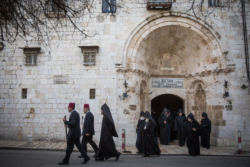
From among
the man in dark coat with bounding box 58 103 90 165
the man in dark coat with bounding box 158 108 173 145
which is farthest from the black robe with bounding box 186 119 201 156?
the man in dark coat with bounding box 58 103 90 165

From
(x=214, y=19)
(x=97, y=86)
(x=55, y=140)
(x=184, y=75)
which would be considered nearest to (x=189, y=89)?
(x=184, y=75)

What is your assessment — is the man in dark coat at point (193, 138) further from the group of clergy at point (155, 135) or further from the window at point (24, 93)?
the window at point (24, 93)

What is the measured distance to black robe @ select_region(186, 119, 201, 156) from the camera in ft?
26.3

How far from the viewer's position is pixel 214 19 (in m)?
10.5

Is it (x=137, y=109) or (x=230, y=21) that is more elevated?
(x=230, y=21)

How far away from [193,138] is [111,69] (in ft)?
17.0

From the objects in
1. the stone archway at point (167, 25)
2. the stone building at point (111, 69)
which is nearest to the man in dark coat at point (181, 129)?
the stone building at point (111, 69)

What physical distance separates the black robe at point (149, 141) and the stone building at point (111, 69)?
239 cm

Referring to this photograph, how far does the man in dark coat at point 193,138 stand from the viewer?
802 cm

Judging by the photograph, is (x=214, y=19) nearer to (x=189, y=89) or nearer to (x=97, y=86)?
(x=189, y=89)

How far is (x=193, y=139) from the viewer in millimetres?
8094

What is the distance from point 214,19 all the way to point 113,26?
534cm

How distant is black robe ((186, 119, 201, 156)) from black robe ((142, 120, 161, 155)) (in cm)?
141

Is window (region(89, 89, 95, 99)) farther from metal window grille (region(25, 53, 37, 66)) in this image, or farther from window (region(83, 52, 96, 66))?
metal window grille (region(25, 53, 37, 66))
